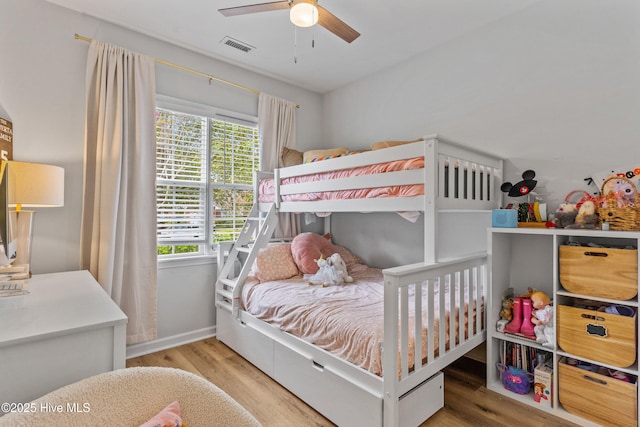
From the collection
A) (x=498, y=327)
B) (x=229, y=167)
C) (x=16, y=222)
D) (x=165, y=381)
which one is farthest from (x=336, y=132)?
(x=165, y=381)

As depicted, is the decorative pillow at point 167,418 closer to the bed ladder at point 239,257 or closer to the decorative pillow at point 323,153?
the bed ladder at point 239,257

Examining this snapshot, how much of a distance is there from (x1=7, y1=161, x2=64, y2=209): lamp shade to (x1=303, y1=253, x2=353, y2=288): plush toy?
1.84 meters

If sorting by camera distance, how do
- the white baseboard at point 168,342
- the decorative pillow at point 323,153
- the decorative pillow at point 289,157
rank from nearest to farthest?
the white baseboard at point 168,342, the decorative pillow at point 323,153, the decorative pillow at point 289,157

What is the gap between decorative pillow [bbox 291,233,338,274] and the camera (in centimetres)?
292

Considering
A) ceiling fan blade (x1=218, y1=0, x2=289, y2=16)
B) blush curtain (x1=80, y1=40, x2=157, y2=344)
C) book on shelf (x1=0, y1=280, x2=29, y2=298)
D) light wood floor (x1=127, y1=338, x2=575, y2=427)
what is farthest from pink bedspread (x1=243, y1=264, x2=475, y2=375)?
ceiling fan blade (x1=218, y1=0, x2=289, y2=16)

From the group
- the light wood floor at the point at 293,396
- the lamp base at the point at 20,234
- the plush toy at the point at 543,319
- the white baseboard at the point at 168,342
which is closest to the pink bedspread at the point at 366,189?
the plush toy at the point at 543,319

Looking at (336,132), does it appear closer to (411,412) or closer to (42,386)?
(411,412)

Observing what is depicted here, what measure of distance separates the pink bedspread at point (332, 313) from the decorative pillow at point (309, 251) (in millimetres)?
160

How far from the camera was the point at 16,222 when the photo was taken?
1.84m

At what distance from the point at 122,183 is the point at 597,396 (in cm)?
337

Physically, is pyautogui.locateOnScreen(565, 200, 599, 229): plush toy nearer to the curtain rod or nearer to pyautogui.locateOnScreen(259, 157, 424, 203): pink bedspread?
pyautogui.locateOnScreen(259, 157, 424, 203): pink bedspread

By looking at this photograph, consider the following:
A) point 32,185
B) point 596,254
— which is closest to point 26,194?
point 32,185

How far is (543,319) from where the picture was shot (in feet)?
6.27

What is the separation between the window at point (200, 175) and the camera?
9.21ft
